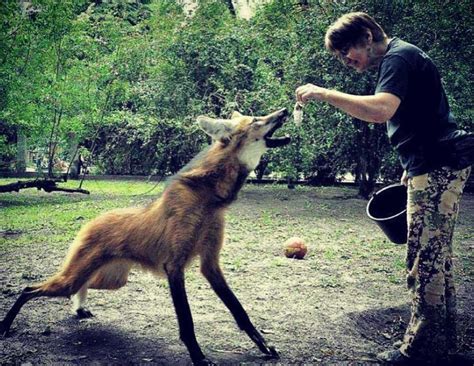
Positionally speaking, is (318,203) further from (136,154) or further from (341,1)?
(136,154)

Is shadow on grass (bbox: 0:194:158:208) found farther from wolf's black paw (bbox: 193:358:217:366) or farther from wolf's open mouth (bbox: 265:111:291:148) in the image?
wolf's black paw (bbox: 193:358:217:366)

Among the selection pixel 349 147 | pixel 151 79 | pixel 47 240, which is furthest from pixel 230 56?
pixel 47 240

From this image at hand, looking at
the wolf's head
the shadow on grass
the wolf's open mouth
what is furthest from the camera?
the shadow on grass

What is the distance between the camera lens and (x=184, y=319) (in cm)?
288

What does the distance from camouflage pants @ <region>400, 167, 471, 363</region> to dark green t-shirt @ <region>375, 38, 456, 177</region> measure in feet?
0.31

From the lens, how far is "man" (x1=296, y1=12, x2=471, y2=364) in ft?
8.54

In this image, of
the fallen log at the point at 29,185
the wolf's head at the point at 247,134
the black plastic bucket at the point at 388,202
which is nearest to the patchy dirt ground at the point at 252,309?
the black plastic bucket at the point at 388,202

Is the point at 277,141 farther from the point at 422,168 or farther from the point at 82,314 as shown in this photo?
the point at 82,314

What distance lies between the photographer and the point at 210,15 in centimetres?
1258

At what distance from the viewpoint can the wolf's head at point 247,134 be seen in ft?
10.7

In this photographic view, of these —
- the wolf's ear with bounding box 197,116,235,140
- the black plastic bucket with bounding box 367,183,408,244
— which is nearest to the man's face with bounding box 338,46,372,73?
the wolf's ear with bounding box 197,116,235,140

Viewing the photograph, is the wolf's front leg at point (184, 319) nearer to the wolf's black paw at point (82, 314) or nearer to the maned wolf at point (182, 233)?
the maned wolf at point (182, 233)

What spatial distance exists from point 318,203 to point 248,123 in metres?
6.87

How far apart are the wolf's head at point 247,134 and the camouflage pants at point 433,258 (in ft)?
3.27
